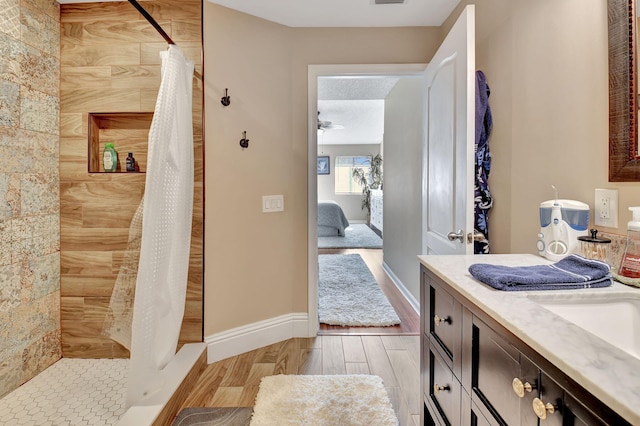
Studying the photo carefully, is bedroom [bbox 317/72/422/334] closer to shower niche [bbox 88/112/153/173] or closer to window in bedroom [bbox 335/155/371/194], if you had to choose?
window in bedroom [bbox 335/155/371/194]

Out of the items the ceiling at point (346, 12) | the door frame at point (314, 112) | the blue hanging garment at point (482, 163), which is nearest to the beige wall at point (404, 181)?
the door frame at point (314, 112)

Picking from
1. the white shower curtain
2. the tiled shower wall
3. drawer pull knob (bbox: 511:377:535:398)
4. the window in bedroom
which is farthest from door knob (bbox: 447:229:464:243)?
the window in bedroom

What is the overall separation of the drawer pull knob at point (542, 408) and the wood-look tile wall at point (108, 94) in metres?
2.03

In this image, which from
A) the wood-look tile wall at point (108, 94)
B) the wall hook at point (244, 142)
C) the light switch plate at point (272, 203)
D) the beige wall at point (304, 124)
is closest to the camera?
the beige wall at point (304, 124)

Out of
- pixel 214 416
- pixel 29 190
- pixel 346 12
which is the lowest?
pixel 214 416

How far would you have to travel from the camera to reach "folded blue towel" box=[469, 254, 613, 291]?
0.95 metres

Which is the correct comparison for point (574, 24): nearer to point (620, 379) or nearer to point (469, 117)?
point (469, 117)

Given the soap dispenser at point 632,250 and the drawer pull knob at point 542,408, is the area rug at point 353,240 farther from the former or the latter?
the drawer pull knob at point 542,408

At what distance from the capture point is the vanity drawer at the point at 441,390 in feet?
3.50

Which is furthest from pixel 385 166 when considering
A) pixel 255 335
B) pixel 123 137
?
pixel 123 137

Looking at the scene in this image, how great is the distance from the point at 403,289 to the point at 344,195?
6.79 meters

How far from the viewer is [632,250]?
104cm

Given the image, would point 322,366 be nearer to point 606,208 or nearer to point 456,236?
point 456,236

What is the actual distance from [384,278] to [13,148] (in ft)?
12.0
